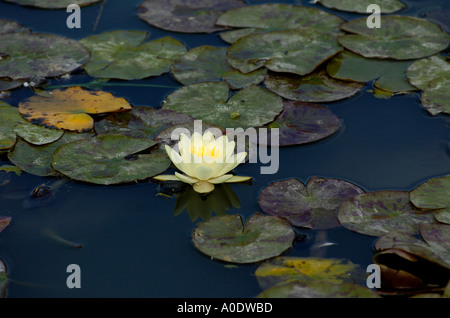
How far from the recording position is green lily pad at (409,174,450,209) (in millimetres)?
2916

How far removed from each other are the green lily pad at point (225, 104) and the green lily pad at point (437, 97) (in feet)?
3.33

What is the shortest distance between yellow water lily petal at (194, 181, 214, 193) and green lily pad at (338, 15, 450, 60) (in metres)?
1.88

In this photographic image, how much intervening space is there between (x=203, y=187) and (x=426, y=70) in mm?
2071

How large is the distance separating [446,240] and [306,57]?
195 centimetres

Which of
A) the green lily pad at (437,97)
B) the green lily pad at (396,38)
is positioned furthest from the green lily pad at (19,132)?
the green lily pad at (437,97)

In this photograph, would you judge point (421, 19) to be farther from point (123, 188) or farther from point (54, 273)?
point (54, 273)

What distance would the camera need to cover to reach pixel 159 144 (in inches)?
135

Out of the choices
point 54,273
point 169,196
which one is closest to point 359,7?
Answer: point 169,196

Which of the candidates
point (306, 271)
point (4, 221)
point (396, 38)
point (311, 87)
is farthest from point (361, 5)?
point (4, 221)

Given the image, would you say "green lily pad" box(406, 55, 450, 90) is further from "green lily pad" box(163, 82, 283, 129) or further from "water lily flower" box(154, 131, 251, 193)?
"water lily flower" box(154, 131, 251, 193)

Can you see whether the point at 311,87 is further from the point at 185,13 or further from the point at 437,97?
the point at 185,13

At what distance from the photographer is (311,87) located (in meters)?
3.97

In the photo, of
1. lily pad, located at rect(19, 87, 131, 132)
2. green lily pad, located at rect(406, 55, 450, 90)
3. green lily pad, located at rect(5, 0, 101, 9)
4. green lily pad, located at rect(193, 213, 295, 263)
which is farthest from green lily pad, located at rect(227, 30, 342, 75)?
green lily pad, located at rect(5, 0, 101, 9)

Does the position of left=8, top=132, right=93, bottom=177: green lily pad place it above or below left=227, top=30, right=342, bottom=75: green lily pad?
below
